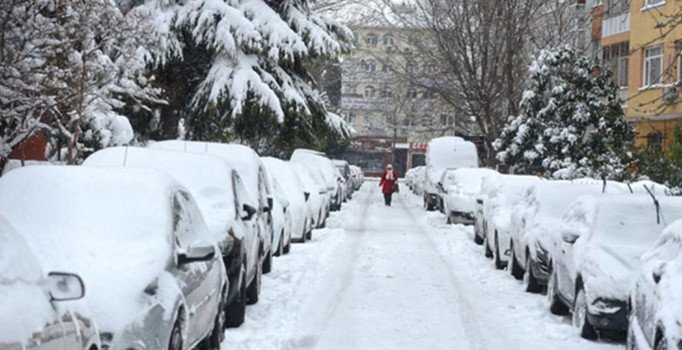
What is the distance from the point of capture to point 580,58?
3136cm

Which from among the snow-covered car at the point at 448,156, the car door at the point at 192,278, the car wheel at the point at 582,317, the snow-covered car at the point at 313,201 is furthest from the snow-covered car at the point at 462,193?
the car door at the point at 192,278

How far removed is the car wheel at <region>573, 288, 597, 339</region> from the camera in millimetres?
10711

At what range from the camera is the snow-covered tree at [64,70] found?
48.5 ft

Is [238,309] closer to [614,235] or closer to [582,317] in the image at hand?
[582,317]

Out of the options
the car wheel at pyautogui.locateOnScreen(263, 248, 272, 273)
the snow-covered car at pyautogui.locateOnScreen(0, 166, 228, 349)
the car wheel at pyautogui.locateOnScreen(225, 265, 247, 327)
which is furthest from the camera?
the car wheel at pyautogui.locateOnScreen(263, 248, 272, 273)

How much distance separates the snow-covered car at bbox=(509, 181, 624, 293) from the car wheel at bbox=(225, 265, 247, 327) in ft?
13.5

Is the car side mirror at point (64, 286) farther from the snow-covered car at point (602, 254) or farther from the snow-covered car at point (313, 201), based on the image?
the snow-covered car at point (313, 201)

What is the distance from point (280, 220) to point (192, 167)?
588 cm

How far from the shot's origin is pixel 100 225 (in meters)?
7.98

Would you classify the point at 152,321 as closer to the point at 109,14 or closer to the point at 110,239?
the point at 110,239

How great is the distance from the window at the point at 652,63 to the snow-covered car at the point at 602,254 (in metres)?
25.8

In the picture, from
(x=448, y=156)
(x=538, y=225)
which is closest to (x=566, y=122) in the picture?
(x=448, y=156)

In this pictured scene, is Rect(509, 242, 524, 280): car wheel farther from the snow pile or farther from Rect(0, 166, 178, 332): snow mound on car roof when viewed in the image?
Rect(0, 166, 178, 332): snow mound on car roof

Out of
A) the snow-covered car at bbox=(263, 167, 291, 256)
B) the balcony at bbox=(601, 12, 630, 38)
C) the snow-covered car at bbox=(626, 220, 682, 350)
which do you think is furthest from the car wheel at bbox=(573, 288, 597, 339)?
the balcony at bbox=(601, 12, 630, 38)
